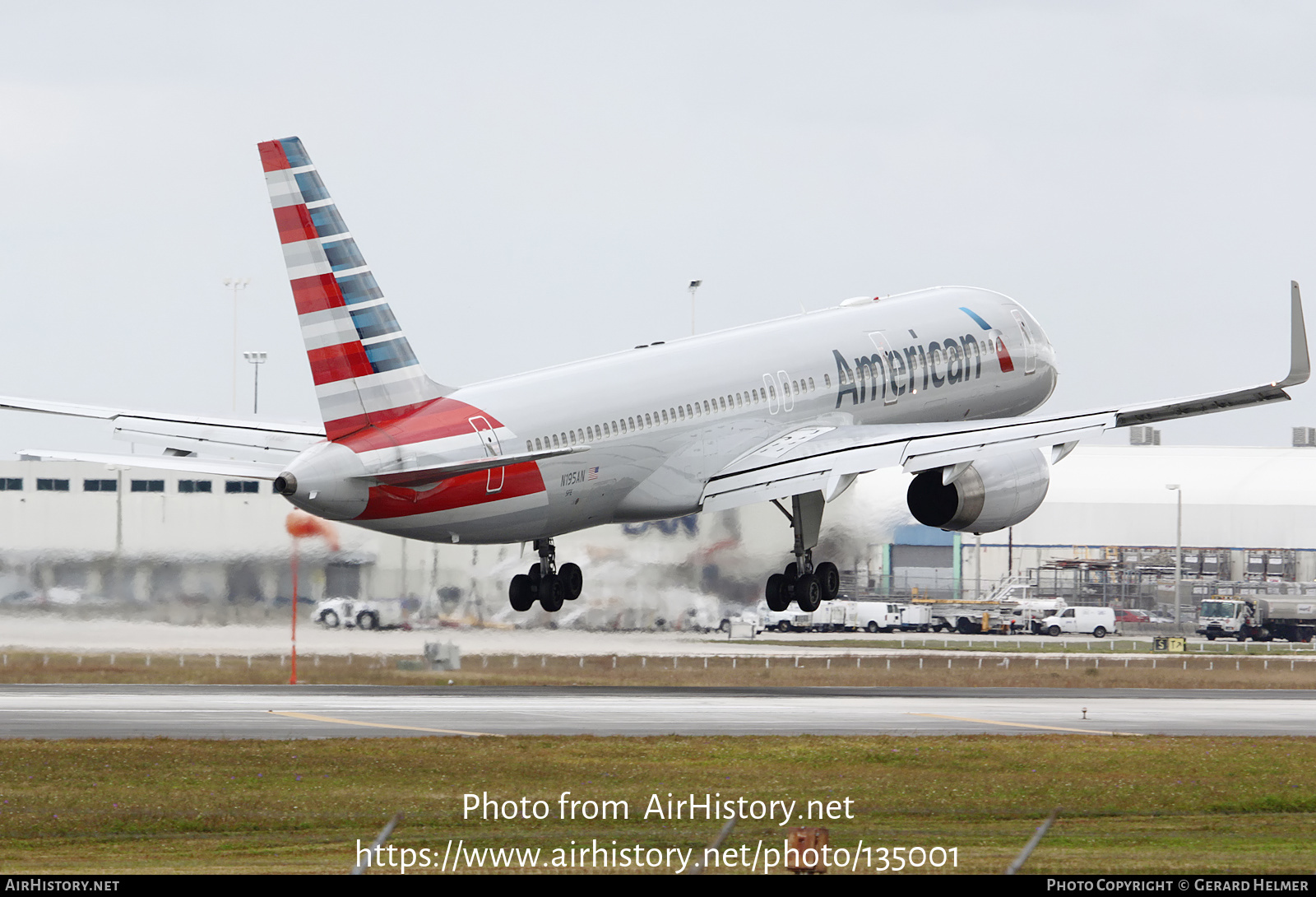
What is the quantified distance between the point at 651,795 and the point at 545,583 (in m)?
10.5

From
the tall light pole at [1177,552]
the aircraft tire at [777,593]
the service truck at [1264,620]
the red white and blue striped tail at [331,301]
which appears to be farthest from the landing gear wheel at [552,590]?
the service truck at [1264,620]

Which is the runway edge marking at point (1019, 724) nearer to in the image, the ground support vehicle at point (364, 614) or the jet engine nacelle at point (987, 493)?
the jet engine nacelle at point (987, 493)

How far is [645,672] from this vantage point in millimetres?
62875

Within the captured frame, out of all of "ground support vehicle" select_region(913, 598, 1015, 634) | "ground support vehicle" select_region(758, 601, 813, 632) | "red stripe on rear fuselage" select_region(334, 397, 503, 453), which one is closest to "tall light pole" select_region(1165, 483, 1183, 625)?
"ground support vehicle" select_region(913, 598, 1015, 634)

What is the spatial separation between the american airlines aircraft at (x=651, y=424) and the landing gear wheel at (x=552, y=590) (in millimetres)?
69

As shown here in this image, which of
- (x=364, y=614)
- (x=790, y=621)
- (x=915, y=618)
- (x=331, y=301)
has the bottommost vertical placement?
(x=790, y=621)

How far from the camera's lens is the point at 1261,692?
63.9m

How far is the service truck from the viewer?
103m

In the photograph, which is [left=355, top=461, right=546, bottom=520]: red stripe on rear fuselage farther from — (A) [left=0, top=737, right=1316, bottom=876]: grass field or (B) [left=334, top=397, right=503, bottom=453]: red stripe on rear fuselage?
(A) [left=0, top=737, right=1316, bottom=876]: grass field

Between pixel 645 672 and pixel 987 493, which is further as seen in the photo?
pixel 645 672

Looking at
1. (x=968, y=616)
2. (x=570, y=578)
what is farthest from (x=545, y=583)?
(x=968, y=616)

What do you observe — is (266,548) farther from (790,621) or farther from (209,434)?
(790,621)

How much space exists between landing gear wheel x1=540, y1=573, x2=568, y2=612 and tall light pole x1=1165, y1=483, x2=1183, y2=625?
65822 millimetres

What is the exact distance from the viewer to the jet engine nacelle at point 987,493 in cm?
4394
